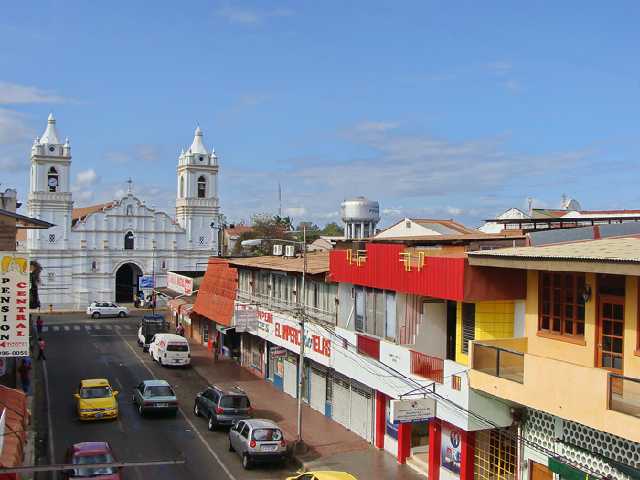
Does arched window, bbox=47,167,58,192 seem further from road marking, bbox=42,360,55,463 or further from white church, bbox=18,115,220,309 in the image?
road marking, bbox=42,360,55,463

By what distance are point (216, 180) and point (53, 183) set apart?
1887cm

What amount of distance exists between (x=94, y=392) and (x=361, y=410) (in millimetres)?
10699

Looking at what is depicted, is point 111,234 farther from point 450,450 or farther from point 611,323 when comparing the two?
point 611,323

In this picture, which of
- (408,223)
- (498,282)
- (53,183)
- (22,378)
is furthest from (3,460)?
(53,183)

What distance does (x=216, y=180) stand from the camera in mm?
87938

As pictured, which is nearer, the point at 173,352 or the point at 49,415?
the point at 49,415

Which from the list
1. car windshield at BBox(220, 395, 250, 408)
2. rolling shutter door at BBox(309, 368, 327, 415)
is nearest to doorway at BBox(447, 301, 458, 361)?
rolling shutter door at BBox(309, 368, 327, 415)

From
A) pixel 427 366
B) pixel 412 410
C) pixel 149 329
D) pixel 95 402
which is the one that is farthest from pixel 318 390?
pixel 149 329

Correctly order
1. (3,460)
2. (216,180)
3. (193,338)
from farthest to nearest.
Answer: (216,180)
(193,338)
(3,460)

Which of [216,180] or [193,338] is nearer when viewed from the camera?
[193,338]

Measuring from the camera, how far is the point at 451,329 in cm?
2009

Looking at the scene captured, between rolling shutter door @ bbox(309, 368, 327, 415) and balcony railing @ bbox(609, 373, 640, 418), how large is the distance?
53.8 feet

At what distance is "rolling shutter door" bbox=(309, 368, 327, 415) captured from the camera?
2884 cm

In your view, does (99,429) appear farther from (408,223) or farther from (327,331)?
(408,223)
